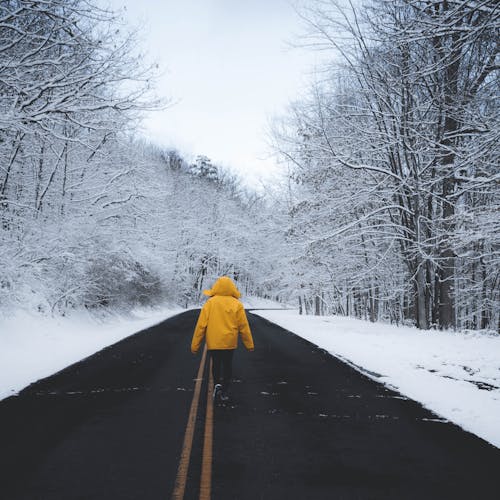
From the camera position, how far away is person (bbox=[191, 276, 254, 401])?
25.3 feet

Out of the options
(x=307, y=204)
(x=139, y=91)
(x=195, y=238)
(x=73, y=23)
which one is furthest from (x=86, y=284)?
(x=195, y=238)

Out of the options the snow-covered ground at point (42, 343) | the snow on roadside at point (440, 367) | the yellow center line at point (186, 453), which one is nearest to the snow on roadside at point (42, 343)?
the snow-covered ground at point (42, 343)

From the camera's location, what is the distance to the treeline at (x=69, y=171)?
10148 mm

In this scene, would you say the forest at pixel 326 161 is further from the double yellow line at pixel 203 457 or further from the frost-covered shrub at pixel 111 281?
the double yellow line at pixel 203 457

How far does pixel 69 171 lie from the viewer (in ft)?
69.4

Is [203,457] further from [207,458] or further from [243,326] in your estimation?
[243,326]

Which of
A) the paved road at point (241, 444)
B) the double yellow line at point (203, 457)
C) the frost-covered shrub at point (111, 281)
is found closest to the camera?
the double yellow line at point (203, 457)

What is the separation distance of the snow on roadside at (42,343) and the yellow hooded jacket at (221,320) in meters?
3.77

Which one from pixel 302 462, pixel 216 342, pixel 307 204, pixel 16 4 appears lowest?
pixel 302 462

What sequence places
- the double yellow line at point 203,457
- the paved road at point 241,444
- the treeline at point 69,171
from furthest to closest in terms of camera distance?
the treeline at point 69,171 → the paved road at point 241,444 → the double yellow line at point 203,457

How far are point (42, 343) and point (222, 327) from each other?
9886 mm

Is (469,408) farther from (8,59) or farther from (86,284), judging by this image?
(86,284)

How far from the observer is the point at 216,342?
768 cm

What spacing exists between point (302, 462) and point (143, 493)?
1.80 m
